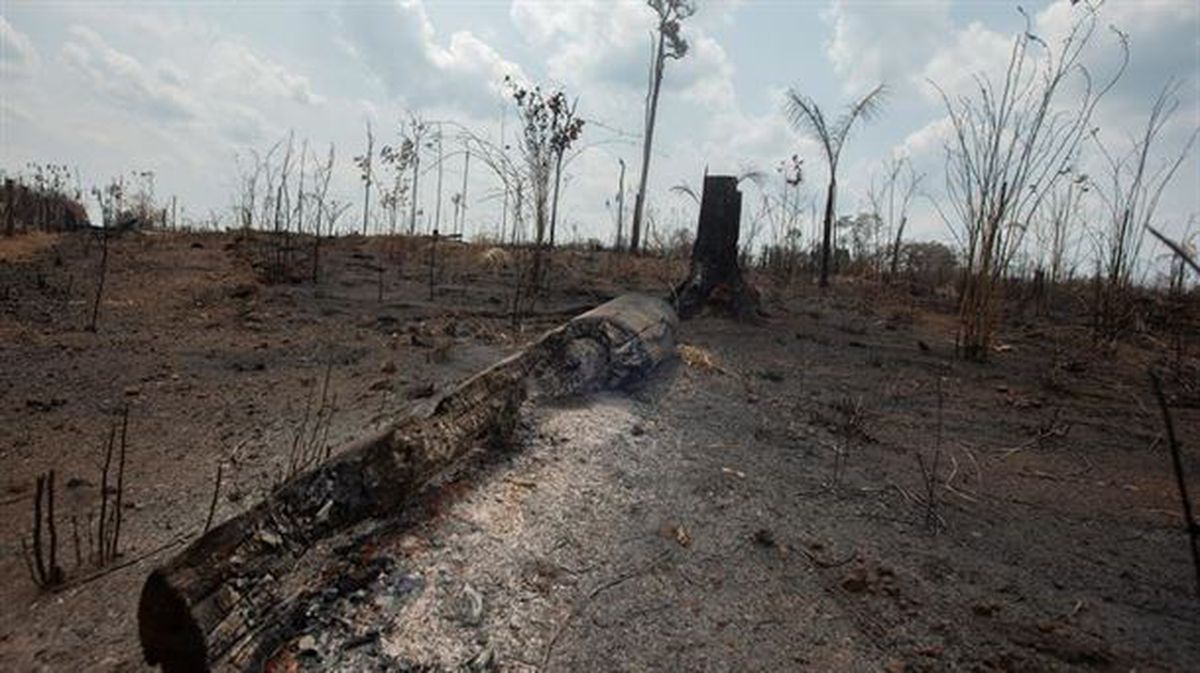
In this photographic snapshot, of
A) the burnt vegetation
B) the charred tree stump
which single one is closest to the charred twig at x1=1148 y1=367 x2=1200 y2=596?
the burnt vegetation

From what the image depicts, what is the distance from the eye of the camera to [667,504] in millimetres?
2389

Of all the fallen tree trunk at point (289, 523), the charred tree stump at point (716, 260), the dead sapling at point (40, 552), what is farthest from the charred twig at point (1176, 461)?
the charred tree stump at point (716, 260)

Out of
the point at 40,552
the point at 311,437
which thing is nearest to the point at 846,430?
the point at 311,437

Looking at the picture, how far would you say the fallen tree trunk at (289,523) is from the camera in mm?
1503

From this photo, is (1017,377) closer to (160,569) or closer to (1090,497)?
(1090,497)

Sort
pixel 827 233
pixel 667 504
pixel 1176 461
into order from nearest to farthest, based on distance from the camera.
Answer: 1. pixel 1176 461
2. pixel 667 504
3. pixel 827 233

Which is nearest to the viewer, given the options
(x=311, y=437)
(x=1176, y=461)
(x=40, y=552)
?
(x=1176, y=461)

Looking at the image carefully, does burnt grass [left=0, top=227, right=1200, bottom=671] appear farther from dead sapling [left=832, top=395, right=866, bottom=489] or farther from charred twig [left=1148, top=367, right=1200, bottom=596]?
charred twig [left=1148, top=367, right=1200, bottom=596]

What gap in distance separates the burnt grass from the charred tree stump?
546mm

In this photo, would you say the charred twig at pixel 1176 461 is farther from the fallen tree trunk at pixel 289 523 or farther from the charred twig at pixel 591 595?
the fallen tree trunk at pixel 289 523

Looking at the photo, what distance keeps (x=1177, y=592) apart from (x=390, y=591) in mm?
2251

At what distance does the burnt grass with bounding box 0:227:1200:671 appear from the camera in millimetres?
1771

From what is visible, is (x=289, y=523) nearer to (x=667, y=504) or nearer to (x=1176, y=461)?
(x=667, y=504)

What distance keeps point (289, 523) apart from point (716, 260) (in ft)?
15.4
